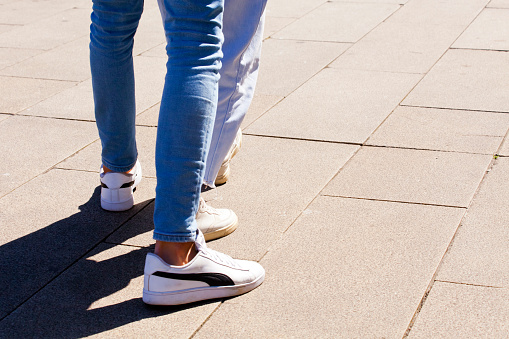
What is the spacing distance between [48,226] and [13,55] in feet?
10.5

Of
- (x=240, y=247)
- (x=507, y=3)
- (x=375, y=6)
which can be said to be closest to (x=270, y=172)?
(x=240, y=247)

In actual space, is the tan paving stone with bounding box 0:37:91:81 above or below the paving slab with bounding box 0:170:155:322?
below

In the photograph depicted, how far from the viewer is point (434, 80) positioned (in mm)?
4539

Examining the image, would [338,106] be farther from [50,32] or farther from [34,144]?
[50,32]

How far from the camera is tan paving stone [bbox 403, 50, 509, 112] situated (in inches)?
162

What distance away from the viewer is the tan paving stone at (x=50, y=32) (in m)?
5.88

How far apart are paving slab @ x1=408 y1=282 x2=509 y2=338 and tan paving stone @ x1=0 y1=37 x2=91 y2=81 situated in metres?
3.40

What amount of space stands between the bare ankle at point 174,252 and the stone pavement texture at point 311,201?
17 cm

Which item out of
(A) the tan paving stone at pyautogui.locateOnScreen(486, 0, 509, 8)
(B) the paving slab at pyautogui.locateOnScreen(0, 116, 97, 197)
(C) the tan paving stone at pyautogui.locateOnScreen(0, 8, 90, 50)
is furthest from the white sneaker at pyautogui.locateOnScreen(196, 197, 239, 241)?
(A) the tan paving stone at pyautogui.locateOnScreen(486, 0, 509, 8)

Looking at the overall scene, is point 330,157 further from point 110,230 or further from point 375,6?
point 375,6

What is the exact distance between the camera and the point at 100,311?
2213mm

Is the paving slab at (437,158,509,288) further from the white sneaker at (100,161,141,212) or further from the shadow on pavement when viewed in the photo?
the white sneaker at (100,161,141,212)

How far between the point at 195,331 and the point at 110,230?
31.9 inches

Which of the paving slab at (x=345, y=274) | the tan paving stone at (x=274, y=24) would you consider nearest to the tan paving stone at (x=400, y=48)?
the tan paving stone at (x=274, y=24)
